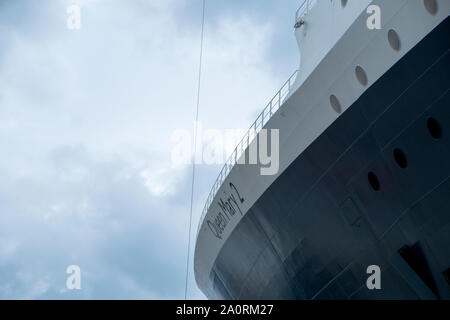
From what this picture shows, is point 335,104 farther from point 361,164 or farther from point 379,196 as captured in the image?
point 379,196

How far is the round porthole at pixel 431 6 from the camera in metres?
7.51

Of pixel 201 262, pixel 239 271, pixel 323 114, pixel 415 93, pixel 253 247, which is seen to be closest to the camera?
pixel 415 93

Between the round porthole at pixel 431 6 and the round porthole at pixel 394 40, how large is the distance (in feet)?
2.13

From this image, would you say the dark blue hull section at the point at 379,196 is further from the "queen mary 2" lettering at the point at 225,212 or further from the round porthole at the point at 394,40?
the "queen mary 2" lettering at the point at 225,212

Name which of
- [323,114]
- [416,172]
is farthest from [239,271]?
[416,172]

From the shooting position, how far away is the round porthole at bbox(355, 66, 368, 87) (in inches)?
351

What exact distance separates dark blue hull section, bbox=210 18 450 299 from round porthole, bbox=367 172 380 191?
2 cm

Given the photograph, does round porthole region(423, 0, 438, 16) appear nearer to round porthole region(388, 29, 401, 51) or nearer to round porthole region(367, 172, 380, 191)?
round porthole region(388, 29, 401, 51)

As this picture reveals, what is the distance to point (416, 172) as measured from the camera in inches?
340

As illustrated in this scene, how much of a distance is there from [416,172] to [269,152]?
3.99 metres

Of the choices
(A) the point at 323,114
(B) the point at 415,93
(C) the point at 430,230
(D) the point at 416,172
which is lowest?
(C) the point at 430,230

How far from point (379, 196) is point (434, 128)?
1.65 metres

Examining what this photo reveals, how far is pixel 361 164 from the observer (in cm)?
954
